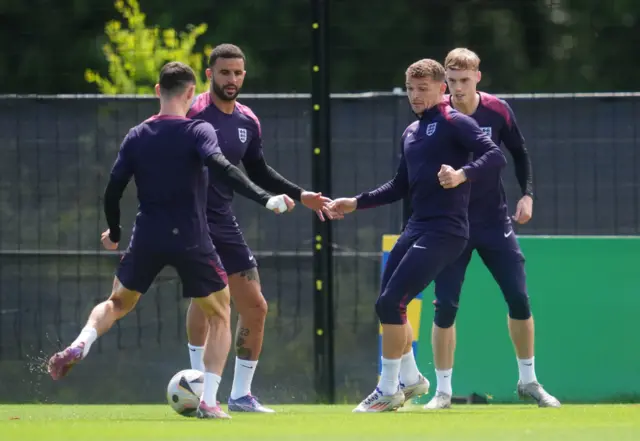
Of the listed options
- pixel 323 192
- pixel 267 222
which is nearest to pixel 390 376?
pixel 323 192

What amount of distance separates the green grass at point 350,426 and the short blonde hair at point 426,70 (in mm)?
1770

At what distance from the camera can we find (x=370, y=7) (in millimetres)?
19516

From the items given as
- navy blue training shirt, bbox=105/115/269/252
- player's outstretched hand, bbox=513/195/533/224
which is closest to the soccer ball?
navy blue training shirt, bbox=105/115/269/252

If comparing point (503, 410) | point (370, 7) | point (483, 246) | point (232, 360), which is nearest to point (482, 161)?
point (483, 246)

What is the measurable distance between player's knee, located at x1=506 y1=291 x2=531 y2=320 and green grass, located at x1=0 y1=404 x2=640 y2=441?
528 mm

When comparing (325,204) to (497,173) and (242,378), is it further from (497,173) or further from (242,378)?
(242,378)

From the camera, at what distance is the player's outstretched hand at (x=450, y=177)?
8562mm

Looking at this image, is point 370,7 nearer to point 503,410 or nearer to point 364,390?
point 364,390

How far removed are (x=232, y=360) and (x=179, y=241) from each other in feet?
10.2

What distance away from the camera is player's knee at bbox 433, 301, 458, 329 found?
947 centimetres

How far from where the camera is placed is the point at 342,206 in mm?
9367

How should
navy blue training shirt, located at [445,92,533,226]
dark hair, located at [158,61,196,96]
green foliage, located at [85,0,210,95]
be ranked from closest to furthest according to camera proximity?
dark hair, located at [158,61,196,96]
navy blue training shirt, located at [445,92,533,226]
green foliage, located at [85,0,210,95]

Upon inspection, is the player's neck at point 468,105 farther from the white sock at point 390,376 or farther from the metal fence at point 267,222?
the white sock at point 390,376

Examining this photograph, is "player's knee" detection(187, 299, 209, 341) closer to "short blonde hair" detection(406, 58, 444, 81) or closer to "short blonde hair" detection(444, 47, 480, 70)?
Result: "short blonde hair" detection(406, 58, 444, 81)
